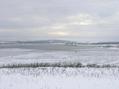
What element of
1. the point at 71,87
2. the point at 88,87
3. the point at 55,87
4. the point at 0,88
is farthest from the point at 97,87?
the point at 0,88

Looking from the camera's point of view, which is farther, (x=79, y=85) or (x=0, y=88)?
(x=79, y=85)

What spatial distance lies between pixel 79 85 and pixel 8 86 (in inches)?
108

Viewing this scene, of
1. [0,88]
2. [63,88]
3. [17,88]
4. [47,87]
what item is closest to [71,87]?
[63,88]

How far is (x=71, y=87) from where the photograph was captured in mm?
7672

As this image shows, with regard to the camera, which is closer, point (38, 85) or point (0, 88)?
point (0, 88)

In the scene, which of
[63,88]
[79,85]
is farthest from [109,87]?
[63,88]

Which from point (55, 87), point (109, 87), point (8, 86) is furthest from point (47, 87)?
point (109, 87)

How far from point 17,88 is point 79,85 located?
7.89ft

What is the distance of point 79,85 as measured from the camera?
26.3ft

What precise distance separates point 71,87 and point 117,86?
1.75 metres

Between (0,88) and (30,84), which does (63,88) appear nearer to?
(30,84)

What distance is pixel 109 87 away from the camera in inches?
299

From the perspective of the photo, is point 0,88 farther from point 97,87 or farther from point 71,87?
point 97,87

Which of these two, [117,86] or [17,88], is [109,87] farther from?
[17,88]
